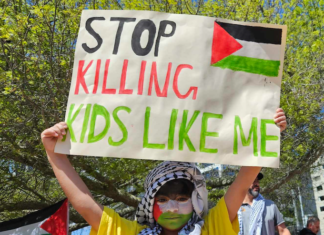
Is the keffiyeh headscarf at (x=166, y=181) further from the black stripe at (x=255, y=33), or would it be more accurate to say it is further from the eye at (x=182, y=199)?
the black stripe at (x=255, y=33)

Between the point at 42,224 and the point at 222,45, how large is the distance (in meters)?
3.16

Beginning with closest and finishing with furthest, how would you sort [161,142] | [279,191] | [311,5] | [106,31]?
[161,142], [106,31], [311,5], [279,191]

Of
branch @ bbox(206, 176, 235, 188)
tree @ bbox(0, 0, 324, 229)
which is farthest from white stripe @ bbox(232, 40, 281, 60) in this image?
branch @ bbox(206, 176, 235, 188)

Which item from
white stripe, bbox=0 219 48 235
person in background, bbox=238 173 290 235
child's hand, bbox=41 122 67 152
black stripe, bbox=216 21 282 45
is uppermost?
black stripe, bbox=216 21 282 45

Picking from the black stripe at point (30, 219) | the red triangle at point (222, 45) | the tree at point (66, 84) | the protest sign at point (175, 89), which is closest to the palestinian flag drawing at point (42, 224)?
the black stripe at point (30, 219)

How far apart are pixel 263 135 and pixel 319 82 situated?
4.41 meters

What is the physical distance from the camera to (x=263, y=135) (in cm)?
205

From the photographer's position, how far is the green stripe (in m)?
2.16

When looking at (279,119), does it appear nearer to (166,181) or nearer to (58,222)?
(166,181)

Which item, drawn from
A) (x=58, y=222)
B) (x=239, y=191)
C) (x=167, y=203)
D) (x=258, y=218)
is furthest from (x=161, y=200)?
(x=58, y=222)

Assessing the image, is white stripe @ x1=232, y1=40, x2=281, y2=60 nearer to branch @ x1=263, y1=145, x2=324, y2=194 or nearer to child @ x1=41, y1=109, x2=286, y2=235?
child @ x1=41, y1=109, x2=286, y2=235

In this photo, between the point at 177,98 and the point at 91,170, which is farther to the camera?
the point at 91,170

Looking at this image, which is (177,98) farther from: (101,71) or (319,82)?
(319,82)

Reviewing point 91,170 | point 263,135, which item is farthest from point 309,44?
point 263,135
